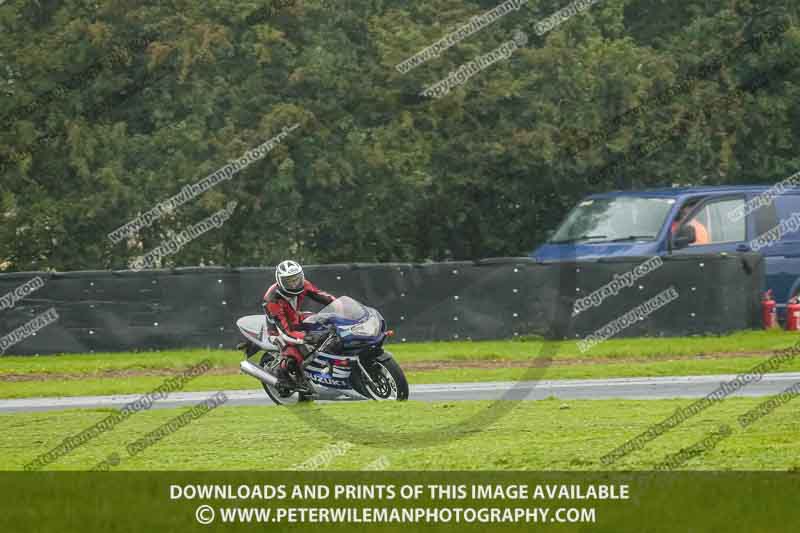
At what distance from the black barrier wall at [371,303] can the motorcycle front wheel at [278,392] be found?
571 cm

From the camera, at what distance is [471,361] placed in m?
21.3

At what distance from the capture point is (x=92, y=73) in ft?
96.4

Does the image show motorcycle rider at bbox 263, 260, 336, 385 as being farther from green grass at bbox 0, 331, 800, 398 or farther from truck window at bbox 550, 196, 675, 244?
truck window at bbox 550, 196, 675, 244

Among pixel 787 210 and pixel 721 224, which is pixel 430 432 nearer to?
pixel 721 224

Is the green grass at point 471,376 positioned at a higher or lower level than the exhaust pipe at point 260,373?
lower

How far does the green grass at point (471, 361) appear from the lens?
765 inches

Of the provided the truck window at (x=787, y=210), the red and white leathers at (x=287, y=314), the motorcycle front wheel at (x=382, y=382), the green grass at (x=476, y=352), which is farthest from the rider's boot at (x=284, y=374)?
the truck window at (x=787, y=210)

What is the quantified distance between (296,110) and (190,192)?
2.55 meters

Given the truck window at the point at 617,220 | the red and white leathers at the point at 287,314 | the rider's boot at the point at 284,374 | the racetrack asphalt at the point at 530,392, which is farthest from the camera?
the truck window at the point at 617,220

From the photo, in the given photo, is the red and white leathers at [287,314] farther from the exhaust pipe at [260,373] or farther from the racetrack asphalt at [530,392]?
the racetrack asphalt at [530,392]

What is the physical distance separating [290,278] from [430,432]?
3.04 metres

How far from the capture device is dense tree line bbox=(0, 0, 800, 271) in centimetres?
2828
